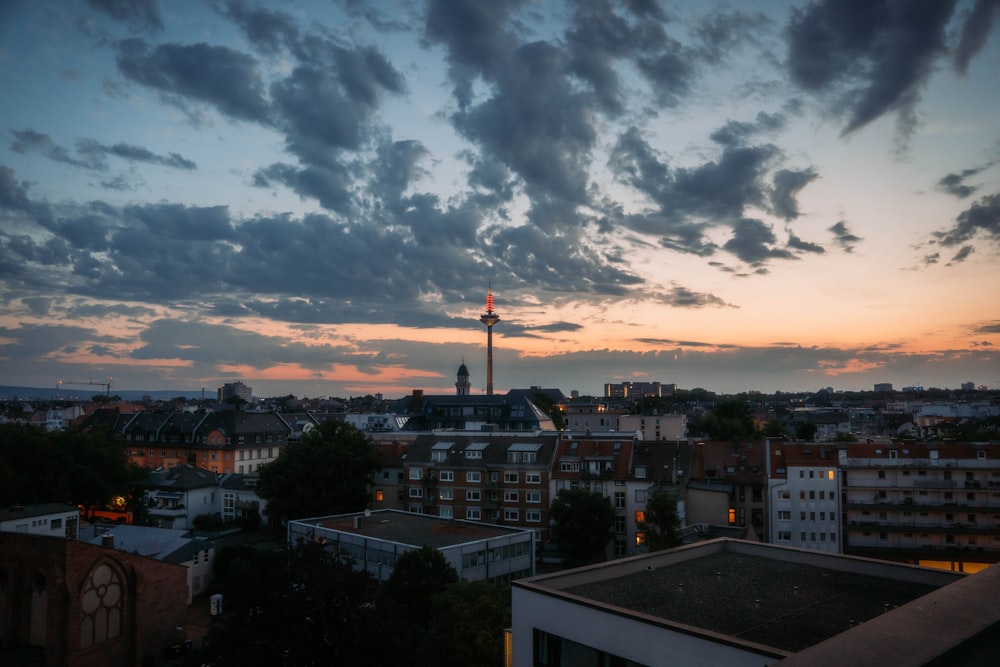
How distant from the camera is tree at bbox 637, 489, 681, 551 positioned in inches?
1654

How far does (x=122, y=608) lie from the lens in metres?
34.7

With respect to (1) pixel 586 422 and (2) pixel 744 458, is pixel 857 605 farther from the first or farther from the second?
(1) pixel 586 422

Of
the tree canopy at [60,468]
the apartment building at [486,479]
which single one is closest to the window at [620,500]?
the apartment building at [486,479]

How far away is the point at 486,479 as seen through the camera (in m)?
59.0

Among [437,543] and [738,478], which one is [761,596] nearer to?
[437,543]

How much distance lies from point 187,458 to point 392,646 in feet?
237

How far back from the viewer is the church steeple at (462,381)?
6009 inches

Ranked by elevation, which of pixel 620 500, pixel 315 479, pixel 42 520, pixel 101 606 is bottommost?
pixel 101 606

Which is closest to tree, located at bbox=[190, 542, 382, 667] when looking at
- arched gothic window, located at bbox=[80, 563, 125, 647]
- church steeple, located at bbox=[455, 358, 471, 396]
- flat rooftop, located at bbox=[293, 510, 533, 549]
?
arched gothic window, located at bbox=[80, 563, 125, 647]

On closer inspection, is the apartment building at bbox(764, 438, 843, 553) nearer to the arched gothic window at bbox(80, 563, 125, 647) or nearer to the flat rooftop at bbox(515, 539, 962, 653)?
the flat rooftop at bbox(515, 539, 962, 653)

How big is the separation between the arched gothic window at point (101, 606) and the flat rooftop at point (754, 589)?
26.4 m

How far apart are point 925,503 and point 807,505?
941cm

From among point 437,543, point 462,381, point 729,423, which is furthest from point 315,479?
point 462,381

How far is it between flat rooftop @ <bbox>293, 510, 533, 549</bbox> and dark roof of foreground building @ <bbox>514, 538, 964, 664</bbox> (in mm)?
20765
